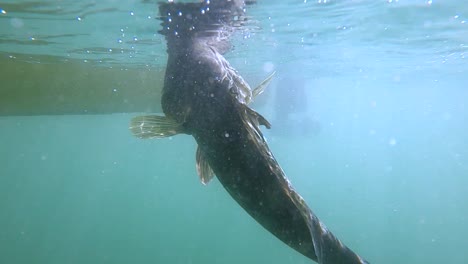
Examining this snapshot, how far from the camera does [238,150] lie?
2406mm

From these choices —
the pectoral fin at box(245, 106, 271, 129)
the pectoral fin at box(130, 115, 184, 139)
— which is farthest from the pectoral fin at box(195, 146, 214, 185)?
the pectoral fin at box(245, 106, 271, 129)

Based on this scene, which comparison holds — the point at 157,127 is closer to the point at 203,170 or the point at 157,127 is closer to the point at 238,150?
the point at 203,170

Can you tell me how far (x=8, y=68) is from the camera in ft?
43.5

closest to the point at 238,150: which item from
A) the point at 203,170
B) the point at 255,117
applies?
the point at 255,117

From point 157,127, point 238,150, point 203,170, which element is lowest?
point 203,170

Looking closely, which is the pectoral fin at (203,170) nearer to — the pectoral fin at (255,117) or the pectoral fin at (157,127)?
the pectoral fin at (157,127)

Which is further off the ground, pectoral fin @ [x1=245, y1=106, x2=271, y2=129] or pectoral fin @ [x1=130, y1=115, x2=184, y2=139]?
pectoral fin @ [x1=245, y1=106, x2=271, y2=129]

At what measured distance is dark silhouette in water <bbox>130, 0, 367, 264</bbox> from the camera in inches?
88.4

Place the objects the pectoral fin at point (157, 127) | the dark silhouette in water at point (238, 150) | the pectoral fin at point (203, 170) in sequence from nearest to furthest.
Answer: the dark silhouette in water at point (238, 150) < the pectoral fin at point (203, 170) < the pectoral fin at point (157, 127)

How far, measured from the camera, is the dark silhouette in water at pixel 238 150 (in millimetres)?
2246

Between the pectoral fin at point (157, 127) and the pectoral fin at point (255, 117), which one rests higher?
the pectoral fin at point (255, 117)

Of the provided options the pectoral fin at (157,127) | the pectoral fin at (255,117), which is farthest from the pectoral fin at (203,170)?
the pectoral fin at (255,117)

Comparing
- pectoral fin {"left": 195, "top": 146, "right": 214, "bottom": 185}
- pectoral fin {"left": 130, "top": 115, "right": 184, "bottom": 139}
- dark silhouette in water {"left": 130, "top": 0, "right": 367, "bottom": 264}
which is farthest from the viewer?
pectoral fin {"left": 130, "top": 115, "right": 184, "bottom": 139}

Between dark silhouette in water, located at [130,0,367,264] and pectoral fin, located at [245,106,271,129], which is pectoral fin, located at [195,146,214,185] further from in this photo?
pectoral fin, located at [245,106,271,129]
